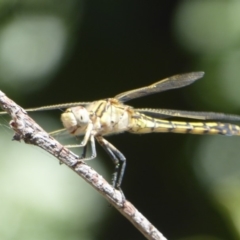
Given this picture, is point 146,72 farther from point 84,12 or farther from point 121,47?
point 84,12

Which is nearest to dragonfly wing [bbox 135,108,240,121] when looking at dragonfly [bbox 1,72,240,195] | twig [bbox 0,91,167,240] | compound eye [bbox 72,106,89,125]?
dragonfly [bbox 1,72,240,195]

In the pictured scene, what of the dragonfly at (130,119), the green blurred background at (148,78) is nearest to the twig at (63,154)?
the dragonfly at (130,119)

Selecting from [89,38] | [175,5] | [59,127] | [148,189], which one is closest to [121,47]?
[89,38]

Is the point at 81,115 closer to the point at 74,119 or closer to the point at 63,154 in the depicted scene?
the point at 74,119

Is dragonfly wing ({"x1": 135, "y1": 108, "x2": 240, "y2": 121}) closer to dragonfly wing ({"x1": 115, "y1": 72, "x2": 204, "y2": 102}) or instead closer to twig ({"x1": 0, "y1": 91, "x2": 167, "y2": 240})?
dragonfly wing ({"x1": 115, "y1": 72, "x2": 204, "y2": 102})

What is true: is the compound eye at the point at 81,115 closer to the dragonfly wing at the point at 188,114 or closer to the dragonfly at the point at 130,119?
the dragonfly at the point at 130,119

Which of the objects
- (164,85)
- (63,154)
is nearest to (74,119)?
(164,85)
